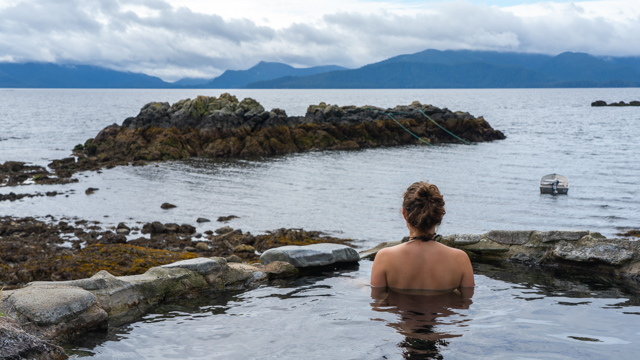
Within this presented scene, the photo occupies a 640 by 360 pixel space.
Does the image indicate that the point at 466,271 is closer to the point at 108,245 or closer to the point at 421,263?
the point at 421,263

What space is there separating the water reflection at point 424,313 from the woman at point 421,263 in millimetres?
147

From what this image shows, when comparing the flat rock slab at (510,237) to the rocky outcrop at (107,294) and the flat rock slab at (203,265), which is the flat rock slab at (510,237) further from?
the flat rock slab at (203,265)

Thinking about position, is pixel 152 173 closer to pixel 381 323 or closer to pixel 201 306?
pixel 201 306

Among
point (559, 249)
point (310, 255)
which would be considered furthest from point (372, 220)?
point (559, 249)

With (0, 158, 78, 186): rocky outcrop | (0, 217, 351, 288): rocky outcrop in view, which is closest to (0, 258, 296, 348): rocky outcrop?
(0, 217, 351, 288): rocky outcrop

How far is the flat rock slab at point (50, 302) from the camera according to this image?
6.05 m

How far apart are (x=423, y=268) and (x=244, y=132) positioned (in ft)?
136

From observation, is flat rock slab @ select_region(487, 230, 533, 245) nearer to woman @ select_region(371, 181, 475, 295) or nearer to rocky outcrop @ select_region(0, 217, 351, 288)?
woman @ select_region(371, 181, 475, 295)

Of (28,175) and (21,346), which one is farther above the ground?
(21,346)

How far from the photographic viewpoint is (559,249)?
9.71 metres

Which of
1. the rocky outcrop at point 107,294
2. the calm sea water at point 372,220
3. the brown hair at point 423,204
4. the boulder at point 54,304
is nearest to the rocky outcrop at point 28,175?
the calm sea water at point 372,220

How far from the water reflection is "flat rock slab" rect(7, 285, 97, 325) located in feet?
12.5

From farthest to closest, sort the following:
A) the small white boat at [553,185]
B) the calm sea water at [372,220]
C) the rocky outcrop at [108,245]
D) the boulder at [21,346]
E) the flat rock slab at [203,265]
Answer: the small white boat at [553,185] → the rocky outcrop at [108,245] → the flat rock slab at [203,265] → the calm sea water at [372,220] → the boulder at [21,346]

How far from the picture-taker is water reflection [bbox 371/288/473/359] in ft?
17.9
